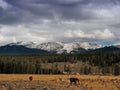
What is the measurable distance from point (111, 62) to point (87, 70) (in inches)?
834

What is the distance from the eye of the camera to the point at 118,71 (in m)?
156

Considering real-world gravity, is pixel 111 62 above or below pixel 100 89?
above

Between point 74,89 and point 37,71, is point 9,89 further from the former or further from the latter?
point 37,71

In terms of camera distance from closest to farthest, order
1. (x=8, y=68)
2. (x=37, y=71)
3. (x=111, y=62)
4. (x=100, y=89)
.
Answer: (x=100, y=89)
(x=8, y=68)
(x=37, y=71)
(x=111, y=62)

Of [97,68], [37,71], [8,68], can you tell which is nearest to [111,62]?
[97,68]

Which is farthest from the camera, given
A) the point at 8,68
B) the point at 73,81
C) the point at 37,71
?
the point at 37,71

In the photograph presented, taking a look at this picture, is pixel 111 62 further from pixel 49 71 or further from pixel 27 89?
pixel 27 89

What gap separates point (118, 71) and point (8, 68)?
5203cm

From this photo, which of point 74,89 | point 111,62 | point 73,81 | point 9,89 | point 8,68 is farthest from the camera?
point 111,62

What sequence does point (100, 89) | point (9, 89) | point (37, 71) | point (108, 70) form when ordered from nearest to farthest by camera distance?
1. point (9, 89)
2. point (100, 89)
3. point (37, 71)
4. point (108, 70)

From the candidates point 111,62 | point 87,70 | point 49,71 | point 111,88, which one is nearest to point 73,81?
point 111,88

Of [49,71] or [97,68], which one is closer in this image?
[49,71]

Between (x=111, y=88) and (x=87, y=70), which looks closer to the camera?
(x=111, y=88)

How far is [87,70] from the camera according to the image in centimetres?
18550
